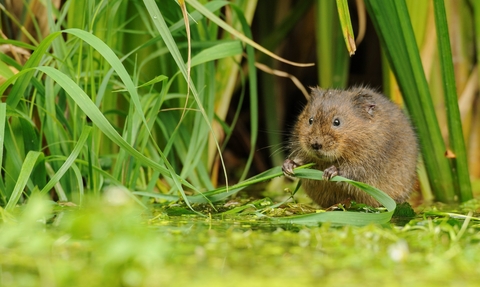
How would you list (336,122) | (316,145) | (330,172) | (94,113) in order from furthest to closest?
(336,122) < (316,145) < (330,172) < (94,113)

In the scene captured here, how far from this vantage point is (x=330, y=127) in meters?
3.22

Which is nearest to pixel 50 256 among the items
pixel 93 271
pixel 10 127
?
pixel 93 271

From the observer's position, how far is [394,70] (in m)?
3.30

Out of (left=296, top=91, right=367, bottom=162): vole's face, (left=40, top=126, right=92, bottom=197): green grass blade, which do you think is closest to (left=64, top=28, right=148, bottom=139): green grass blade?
(left=40, top=126, right=92, bottom=197): green grass blade

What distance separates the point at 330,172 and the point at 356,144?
0.96 feet

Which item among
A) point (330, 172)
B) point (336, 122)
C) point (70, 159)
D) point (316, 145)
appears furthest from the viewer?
point (336, 122)

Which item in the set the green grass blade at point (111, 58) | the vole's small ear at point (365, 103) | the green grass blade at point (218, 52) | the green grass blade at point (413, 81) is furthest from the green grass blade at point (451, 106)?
the green grass blade at point (111, 58)

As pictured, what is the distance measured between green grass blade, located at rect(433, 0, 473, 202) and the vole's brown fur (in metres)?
0.20

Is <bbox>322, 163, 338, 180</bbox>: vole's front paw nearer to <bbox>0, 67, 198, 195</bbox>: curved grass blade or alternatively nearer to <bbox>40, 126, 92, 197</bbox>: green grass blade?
<bbox>0, 67, 198, 195</bbox>: curved grass blade

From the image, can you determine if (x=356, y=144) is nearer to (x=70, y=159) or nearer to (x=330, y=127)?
(x=330, y=127)

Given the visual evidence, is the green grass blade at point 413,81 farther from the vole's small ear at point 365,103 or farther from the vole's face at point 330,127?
the vole's face at point 330,127

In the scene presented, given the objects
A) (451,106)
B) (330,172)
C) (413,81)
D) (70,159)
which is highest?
(413,81)

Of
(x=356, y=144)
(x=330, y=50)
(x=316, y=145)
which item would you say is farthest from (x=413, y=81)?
(x=330, y=50)

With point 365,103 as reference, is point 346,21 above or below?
above
